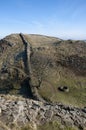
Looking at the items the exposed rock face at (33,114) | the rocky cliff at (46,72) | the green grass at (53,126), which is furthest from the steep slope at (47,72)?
the green grass at (53,126)

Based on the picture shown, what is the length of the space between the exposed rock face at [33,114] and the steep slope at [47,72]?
87.3 ft

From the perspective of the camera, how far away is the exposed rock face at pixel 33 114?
70.9ft

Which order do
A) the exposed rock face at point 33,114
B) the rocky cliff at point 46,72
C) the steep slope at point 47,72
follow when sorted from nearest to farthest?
1. the exposed rock face at point 33,114
2. the rocky cliff at point 46,72
3. the steep slope at point 47,72

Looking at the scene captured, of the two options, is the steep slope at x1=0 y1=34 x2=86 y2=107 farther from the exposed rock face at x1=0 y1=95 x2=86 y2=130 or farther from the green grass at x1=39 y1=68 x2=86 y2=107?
the exposed rock face at x1=0 y1=95 x2=86 y2=130

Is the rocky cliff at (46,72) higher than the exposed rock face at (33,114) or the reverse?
the reverse

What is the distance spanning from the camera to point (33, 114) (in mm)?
22906

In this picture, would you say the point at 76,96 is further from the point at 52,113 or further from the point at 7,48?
the point at 7,48

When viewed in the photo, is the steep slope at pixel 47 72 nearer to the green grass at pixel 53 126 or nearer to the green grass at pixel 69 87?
the green grass at pixel 69 87

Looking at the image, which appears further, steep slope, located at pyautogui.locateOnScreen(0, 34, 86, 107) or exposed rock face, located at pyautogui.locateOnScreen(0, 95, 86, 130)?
steep slope, located at pyautogui.locateOnScreen(0, 34, 86, 107)

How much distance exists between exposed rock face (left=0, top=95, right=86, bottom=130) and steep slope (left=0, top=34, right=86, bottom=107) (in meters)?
26.6

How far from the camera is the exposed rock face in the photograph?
70.9ft

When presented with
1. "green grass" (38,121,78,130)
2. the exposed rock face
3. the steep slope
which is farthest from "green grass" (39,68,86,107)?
"green grass" (38,121,78,130)

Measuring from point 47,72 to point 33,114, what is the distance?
136 feet

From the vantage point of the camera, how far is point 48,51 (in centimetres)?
7431
